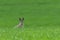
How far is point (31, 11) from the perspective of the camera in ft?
183

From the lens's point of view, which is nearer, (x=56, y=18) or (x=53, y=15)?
(x=56, y=18)

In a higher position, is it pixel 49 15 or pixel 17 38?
pixel 17 38

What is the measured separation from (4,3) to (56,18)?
56.4 ft

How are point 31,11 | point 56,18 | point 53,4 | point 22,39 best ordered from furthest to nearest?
point 53,4
point 31,11
point 56,18
point 22,39

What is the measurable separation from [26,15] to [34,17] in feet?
9.09

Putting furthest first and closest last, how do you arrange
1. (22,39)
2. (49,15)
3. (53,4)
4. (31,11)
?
(53,4) → (31,11) → (49,15) → (22,39)

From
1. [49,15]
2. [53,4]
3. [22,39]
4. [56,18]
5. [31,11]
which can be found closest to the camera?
[22,39]

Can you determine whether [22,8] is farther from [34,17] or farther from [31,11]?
[34,17]

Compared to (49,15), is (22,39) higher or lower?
higher

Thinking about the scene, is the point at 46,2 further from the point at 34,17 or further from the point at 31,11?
the point at 34,17

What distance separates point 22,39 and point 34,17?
39.3 metres

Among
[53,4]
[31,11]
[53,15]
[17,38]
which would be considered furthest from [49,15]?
[17,38]

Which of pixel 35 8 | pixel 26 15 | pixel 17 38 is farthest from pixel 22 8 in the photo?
pixel 17 38

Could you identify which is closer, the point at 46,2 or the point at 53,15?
the point at 53,15
